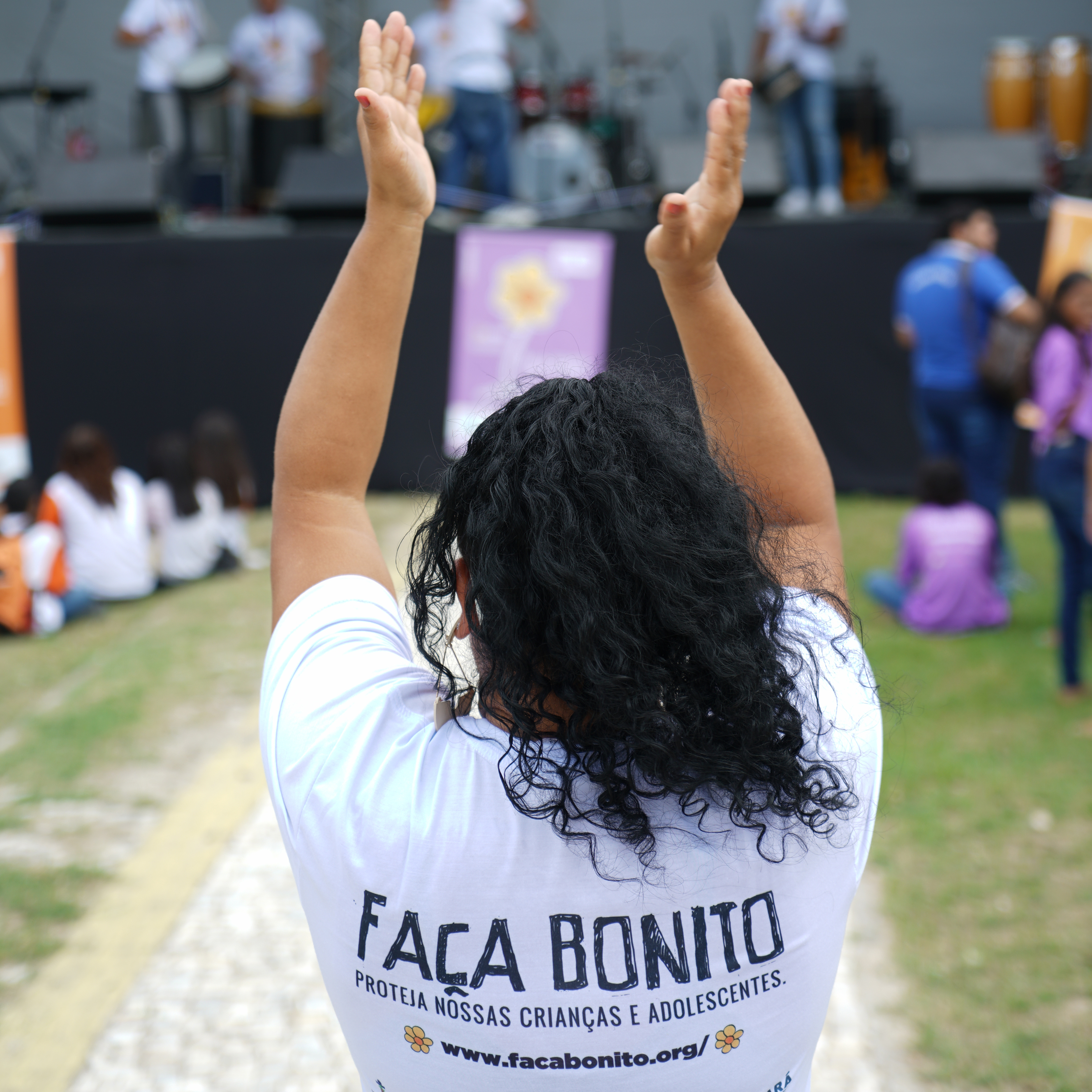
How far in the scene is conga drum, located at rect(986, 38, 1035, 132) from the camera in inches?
352

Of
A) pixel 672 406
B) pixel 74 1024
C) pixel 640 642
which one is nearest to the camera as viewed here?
pixel 640 642

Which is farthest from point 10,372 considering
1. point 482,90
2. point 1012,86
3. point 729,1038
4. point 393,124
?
point 1012,86

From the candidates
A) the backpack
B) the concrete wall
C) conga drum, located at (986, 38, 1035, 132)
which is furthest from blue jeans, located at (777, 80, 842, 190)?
the backpack

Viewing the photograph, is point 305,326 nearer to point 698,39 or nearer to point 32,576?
point 32,576

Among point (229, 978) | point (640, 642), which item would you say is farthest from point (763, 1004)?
point (229, 978)

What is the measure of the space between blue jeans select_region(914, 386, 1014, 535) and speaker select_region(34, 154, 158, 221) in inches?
218

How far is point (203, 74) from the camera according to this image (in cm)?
839

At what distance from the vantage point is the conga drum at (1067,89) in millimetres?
8852

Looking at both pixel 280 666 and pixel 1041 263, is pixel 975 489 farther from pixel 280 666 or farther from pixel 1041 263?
pixel 280 666

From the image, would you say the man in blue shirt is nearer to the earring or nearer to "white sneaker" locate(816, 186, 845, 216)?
"white sneaker" locate(816, 186, 845, 216)

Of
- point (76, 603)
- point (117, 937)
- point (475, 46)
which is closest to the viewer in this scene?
point (117, 937)

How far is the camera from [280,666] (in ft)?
3.09

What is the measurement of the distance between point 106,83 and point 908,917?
→ 9.87 metres

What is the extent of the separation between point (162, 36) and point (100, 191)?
1631 mm
